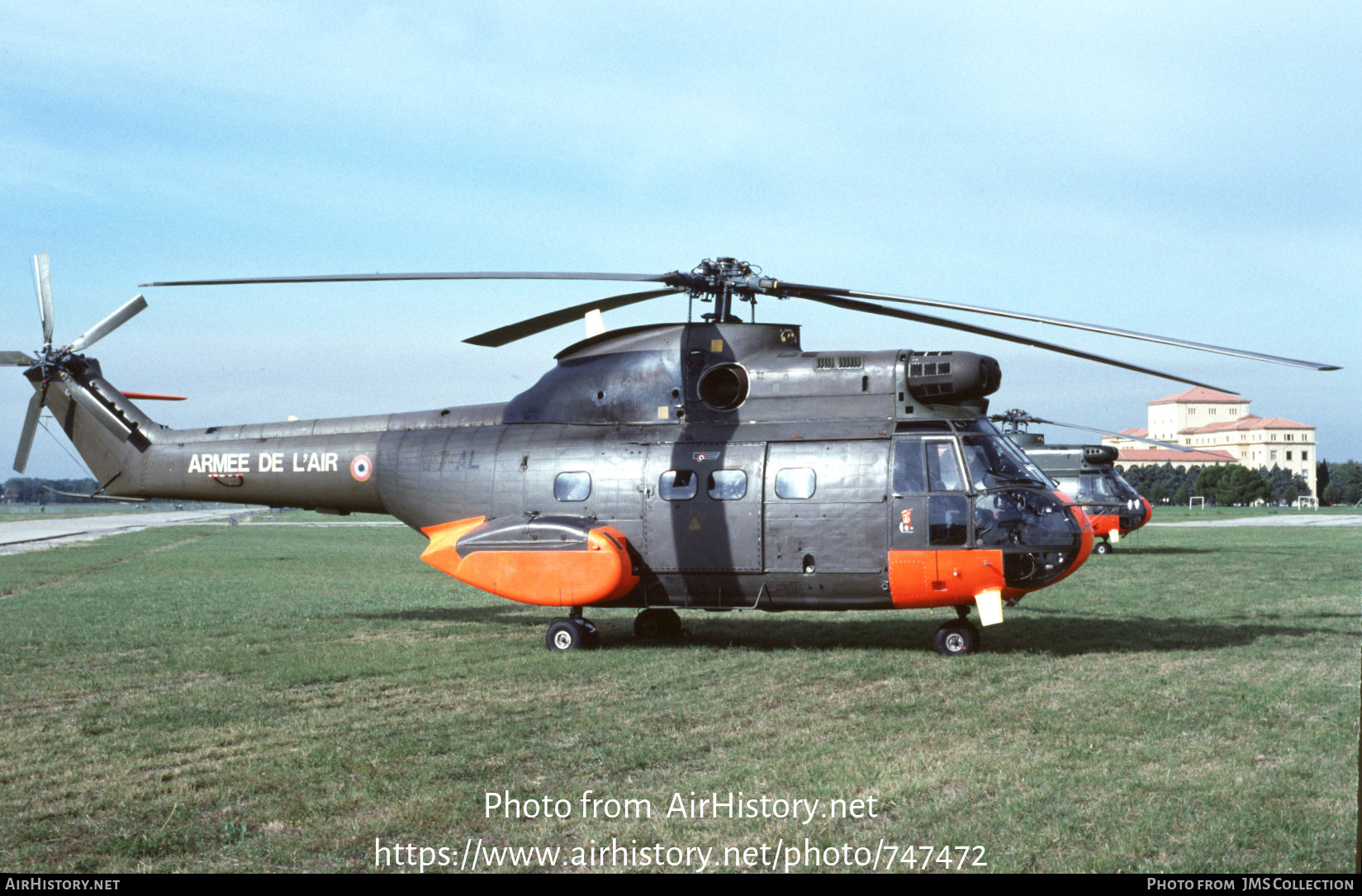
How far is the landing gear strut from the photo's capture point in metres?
13.6

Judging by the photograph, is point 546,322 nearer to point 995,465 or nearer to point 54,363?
point 995,465

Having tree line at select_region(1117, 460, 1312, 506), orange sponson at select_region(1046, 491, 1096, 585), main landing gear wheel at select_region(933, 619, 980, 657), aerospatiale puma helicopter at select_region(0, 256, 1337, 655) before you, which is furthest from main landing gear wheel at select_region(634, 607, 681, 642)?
tree line at select_region(1117, 460, 1312, 506)

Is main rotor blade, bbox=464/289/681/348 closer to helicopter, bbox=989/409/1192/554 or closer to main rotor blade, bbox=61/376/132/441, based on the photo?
main rotor blade, bbox=61/376/132/441

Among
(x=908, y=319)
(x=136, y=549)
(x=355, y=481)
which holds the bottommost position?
(x=136, y=549)

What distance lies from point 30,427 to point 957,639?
16.1 metres

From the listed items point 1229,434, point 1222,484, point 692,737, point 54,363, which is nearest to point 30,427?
point 54,363

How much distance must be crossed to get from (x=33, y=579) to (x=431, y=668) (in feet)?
62.6

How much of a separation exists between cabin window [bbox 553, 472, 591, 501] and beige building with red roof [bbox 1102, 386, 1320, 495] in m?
150

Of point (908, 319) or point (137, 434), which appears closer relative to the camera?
point (908, 319)

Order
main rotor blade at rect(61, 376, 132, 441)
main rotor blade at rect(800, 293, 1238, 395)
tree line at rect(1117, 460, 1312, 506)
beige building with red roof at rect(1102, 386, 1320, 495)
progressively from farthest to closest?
beige building with red roof at rect(1102, 386, 1320, 495) → tree line at rect(1117, 460, 1312, 506) → main rotor blade at rect(61, 376, 132, 441) → main rotor blade at rect(800, 293, 1238, 395)

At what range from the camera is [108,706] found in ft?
33.4

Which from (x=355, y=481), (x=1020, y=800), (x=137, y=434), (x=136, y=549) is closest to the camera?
(x=1020, y=800)
